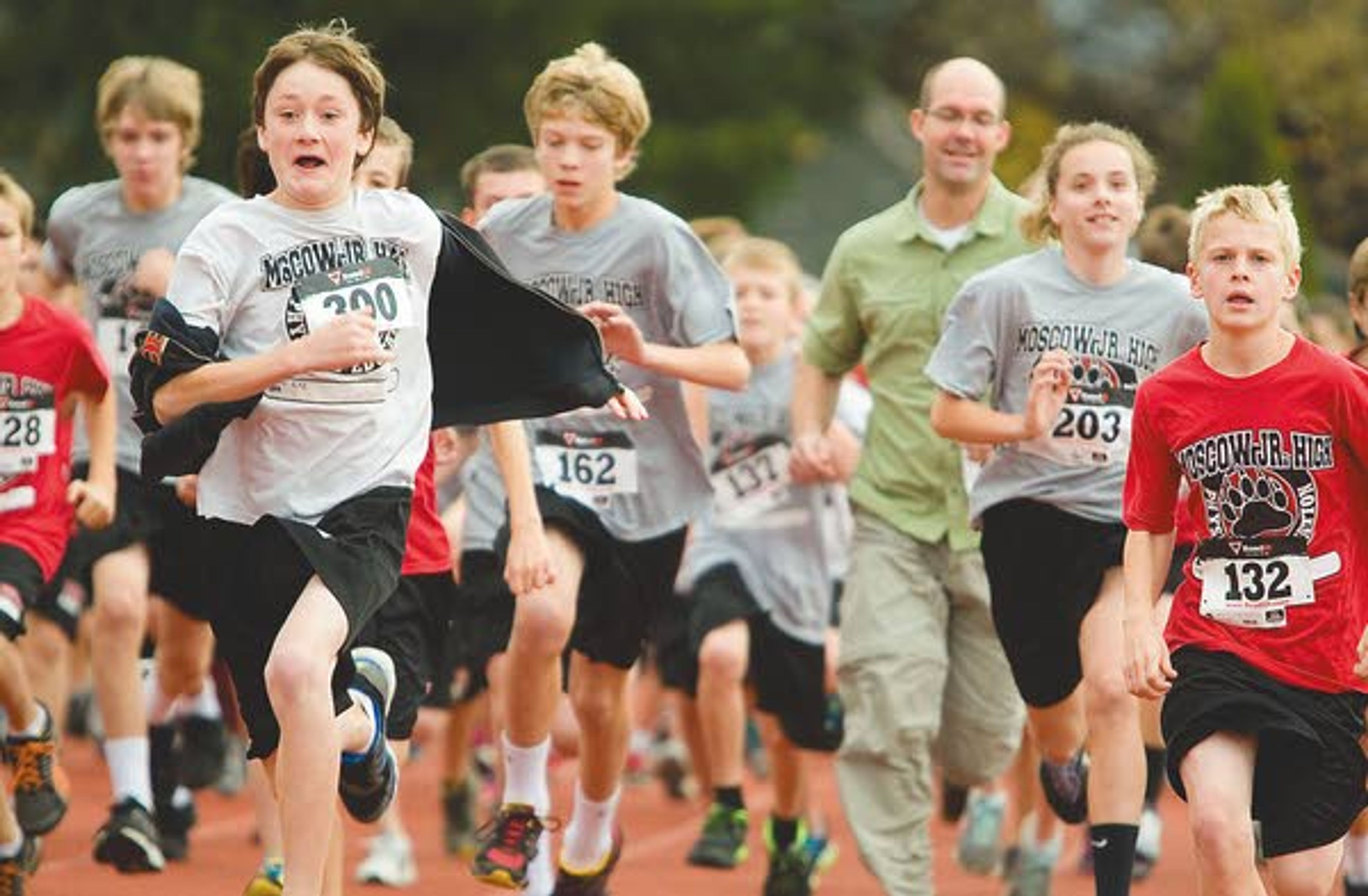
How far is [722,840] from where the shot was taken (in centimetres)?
1103

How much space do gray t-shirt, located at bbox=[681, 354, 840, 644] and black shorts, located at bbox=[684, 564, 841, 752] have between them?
4 cm

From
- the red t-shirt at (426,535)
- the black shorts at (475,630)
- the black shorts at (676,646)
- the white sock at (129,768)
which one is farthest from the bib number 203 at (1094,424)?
the black shorts at (676,646)

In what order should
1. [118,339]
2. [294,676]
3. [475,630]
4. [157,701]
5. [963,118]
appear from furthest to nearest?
[475,630] < [157,701] < [118,339] < [963,118] < [294,676]

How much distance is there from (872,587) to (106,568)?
8.14ft

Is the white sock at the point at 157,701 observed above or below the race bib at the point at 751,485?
below

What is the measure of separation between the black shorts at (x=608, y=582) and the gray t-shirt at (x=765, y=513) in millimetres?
2172

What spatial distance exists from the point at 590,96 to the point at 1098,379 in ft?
5.58

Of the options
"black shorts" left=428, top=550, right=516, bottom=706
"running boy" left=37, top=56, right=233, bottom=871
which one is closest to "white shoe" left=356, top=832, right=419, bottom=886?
"black shorts" left=428, top=550, right=516, bottom=706

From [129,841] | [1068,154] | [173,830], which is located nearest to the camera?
[1068,154]

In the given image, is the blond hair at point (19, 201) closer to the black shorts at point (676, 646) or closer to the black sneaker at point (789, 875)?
the black sneaker at point (789, 875)

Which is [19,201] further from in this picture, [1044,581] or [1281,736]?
[1281,736]

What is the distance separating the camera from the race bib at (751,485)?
11023 millimetres

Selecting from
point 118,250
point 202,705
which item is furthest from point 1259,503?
point 202,705

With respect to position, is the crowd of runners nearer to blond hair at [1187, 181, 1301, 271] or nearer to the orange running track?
blond hair at [1187, 181, 1301, 271]
